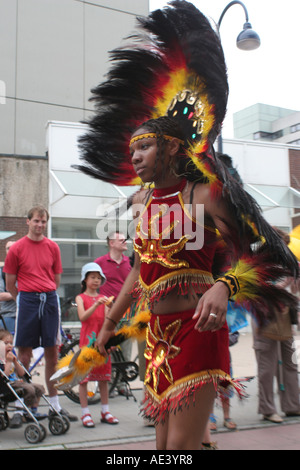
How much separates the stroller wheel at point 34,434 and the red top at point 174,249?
2.27 meters

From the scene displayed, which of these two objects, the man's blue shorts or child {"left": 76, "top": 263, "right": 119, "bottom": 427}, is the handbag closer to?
child {"left": 76, "top": 263, "right": 119, "bottom": 427}

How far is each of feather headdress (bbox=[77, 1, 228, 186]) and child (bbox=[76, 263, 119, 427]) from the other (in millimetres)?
2242

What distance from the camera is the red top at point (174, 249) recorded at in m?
2.52

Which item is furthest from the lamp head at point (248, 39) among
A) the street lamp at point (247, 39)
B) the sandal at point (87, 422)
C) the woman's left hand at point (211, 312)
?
the woman's left hand at point (211, 312)

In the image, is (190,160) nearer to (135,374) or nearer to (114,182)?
(114,182)

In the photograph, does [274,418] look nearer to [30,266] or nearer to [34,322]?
[34,322]

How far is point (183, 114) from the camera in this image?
9.08 ft

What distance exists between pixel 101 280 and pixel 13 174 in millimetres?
8836

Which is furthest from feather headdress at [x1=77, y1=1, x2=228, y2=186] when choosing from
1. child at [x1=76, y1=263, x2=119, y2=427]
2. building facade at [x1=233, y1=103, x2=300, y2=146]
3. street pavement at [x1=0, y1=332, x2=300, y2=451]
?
building facade at [x1=233, y1=103, x2=300, y2=146]

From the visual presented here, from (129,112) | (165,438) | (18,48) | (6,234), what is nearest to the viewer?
(165,438)

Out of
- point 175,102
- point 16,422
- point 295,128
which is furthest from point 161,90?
point 295,128

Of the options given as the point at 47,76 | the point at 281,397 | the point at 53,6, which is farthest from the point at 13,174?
the point at 281,397

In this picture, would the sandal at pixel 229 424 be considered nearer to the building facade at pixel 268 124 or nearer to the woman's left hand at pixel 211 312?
the woman's left hand at pixel 211 312

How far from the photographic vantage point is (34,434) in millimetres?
4332
